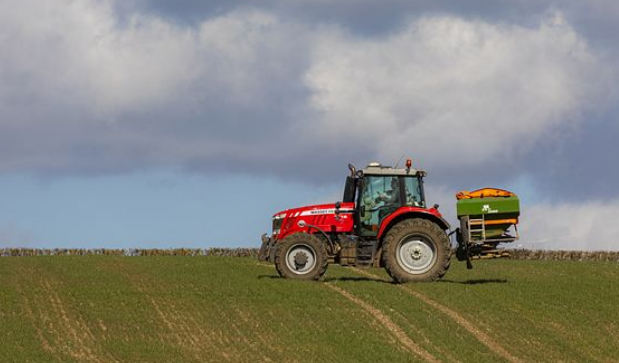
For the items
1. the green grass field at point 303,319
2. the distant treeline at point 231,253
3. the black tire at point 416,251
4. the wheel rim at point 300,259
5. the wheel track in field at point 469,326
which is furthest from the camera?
the distant treeline at point 231,253

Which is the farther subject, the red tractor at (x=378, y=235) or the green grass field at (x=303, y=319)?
the red tractor at (x=378, y=235)

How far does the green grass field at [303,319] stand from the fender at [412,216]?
163cm

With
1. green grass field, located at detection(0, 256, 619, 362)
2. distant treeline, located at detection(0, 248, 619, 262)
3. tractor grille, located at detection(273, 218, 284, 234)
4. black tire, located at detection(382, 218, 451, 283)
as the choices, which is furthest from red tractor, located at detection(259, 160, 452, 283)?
distant treeline, located at detection(0, 248, 619, 262)

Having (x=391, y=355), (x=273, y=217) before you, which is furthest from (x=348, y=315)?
(x=273, y=217)

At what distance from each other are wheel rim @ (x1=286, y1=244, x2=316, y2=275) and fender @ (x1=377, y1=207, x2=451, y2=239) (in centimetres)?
200

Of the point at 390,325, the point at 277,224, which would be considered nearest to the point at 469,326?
the point at 390,325

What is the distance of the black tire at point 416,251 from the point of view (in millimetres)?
28156

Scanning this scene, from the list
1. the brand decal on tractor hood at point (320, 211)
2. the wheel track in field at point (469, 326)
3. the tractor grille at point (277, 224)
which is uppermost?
the brand decal on tractor hood at point (320, 211)

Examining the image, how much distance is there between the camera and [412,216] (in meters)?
28.6

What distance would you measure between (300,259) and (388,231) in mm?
2594

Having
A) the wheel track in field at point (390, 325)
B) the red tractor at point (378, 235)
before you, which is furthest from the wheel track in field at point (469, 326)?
the wheel track in field at point (390, 325)

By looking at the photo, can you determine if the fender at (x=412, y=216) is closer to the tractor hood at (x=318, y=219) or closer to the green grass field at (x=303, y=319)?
the tractor hood at (x=318, y=219)

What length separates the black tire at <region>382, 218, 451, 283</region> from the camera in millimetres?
28156

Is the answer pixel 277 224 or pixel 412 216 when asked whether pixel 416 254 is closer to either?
pixel 412 216
